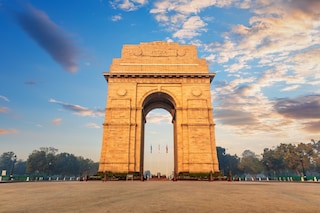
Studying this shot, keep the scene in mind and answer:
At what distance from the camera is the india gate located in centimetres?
2845

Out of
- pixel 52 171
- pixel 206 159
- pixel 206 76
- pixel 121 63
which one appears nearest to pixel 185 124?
pixel 206 159

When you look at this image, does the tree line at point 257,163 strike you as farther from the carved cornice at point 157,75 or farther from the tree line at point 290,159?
the carved cornice at point 157,75

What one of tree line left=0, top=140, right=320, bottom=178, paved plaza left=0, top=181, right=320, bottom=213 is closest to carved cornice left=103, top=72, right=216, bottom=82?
paved plaza left=0, top=181, right=320, bottom=213

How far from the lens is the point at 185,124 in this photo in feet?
98.6

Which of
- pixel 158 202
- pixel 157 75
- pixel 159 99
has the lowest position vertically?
pixel 158 202

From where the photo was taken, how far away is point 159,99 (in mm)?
35469

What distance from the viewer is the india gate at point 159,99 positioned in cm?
2845

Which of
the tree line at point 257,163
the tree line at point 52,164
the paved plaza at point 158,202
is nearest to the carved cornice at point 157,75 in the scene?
the paved plaza at point 158,202

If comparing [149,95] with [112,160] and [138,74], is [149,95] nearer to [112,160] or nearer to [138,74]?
[138,74]

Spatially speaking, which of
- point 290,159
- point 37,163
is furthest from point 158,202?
point 37,163

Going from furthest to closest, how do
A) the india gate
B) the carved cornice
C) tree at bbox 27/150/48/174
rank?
tree at bbox 27/150/48/174 → the carved cornice → the india gate

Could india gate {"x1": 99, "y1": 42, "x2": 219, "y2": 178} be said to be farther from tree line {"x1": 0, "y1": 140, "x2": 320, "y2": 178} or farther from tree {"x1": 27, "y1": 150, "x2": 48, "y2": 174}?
tree {"x1": 27, "y1": 150, "x2": 48, "y2": 174}

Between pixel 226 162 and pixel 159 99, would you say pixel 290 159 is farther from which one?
pixel 159 99

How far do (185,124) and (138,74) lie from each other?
982 centimetres
